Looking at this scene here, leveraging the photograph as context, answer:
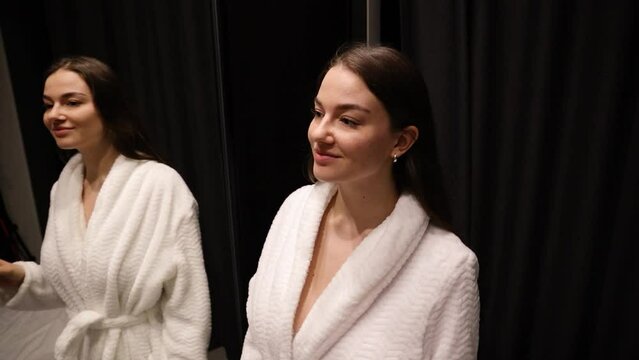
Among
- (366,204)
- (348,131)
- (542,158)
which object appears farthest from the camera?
(542,158)

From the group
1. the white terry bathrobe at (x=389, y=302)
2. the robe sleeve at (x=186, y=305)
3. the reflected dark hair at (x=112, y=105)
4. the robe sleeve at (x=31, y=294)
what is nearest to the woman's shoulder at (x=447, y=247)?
the white terry bathrobe at (x=389, y=302)

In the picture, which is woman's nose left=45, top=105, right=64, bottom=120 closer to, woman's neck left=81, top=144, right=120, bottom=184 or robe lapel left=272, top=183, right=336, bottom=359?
woman's neck left=81, top=144, right=120, bottom=184

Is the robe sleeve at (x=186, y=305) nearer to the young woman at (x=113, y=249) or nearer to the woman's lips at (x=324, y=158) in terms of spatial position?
the young woman at (x=113, y=249)

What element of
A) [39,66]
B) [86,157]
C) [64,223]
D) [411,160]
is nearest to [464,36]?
[411,160]

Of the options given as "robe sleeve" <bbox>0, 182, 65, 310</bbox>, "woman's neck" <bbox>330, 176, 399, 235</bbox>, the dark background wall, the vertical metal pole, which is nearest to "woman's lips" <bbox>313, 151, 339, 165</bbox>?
"woman's neck" <bbox>330, 176, 399, 235</bbox>

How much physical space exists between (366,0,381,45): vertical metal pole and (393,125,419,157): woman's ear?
571 mm

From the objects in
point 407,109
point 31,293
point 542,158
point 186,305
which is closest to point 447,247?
point 407,109

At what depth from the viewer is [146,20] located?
177cm

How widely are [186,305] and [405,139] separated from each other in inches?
27.3

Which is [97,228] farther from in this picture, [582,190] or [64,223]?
[582,190]

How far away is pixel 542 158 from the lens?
1.13 metres

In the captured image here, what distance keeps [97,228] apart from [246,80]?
615 mm

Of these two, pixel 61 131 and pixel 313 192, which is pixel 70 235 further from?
pixel 313 192

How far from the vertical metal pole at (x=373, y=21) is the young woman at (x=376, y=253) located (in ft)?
1.57
